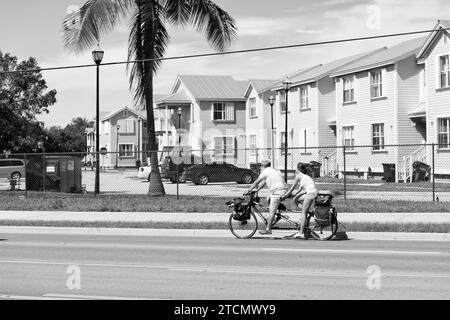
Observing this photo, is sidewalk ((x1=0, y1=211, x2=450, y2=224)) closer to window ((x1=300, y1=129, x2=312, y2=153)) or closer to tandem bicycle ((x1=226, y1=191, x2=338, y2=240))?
tandem bicycle ((x1=226, y1=191, x2=338, y2=240))

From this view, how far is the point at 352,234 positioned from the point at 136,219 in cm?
651

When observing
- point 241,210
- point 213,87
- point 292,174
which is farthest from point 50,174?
point 213,87

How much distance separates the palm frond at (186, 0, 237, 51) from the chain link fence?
17.1 ft

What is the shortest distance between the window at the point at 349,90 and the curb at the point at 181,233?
27.2 meters

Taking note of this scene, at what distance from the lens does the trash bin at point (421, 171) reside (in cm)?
3247

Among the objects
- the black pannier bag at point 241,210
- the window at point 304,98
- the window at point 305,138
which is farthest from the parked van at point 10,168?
the black pannier bag at point 241,210

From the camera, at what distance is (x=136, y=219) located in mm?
18531

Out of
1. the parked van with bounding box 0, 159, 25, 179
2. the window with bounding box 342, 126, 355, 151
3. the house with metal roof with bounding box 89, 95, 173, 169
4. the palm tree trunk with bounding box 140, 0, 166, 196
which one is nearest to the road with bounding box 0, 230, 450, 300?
the palm tree trunk with bounding box 140, 0, 166, 196

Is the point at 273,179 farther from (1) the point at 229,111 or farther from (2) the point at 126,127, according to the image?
(2) the point at 126,127

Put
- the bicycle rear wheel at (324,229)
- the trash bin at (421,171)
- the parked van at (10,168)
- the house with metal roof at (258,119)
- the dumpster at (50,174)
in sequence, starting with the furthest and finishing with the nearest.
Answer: the house with metal roof at (258,119) < the parked van at (10,168) < the trash bin at (421,171) < the dumpster at (50,174) < the bicycle rear wheel at (324,229)

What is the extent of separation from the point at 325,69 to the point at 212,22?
23155 mm

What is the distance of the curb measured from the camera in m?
14.6

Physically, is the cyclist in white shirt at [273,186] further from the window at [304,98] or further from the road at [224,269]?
the window at [304,98]
